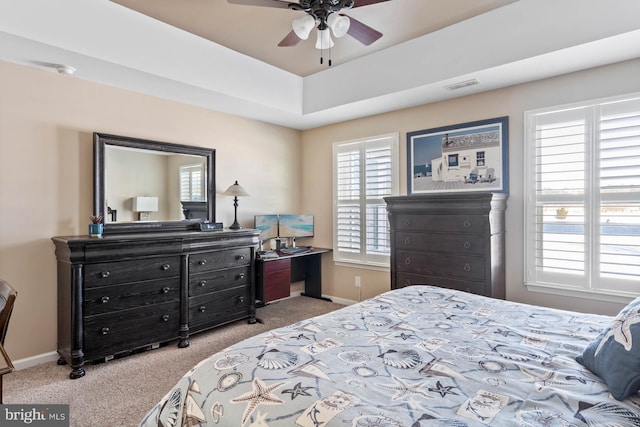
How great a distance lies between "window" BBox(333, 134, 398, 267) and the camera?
4.36m

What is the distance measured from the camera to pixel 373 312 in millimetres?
1960

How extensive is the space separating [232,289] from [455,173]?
2.76 metres

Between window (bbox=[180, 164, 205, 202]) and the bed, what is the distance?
275 centimetres

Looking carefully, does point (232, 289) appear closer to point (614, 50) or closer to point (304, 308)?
point (304, 308)

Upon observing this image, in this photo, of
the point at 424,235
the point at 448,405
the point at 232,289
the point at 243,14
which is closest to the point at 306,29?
the point at 243,14

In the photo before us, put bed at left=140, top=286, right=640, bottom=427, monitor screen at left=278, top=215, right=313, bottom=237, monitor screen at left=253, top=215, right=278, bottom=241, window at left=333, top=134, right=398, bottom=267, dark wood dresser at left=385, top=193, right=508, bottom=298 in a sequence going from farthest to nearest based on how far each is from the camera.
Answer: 1. monitor screen at left=278, top=215, right=313, bottom=237
2. monitor screen at left=253, top=215, right=278, bottom=241
3. window at left=333, top=134, right=398, bottom=267
4. dark wood dresser at left=385, top=193, right=508, bottom=298
5. bed at left=140, top=286, right=640, bottom=427

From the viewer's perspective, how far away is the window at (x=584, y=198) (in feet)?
9.11

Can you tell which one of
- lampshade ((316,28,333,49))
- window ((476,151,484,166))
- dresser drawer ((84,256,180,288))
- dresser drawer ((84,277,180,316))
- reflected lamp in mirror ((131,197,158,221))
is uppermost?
lampshade ((316,28,333,49))

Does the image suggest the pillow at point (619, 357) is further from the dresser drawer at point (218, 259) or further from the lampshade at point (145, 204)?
the lampshade at point (145, 204)

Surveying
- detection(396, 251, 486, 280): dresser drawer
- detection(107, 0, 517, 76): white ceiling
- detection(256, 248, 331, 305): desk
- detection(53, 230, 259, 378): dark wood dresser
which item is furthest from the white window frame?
detection(396, 251, 486, 280): dresser drawer

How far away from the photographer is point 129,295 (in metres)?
2.98

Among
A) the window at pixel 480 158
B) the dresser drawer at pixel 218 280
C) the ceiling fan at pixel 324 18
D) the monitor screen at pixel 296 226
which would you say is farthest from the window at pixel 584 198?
the dresser drawer at pixel 218 280

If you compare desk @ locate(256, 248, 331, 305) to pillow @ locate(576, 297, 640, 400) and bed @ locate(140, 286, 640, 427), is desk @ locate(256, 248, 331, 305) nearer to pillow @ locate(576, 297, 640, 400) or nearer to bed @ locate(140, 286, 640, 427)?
bed @ locate(140, 286, 640, 427)

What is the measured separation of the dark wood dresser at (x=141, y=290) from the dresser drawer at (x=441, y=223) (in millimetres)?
1778
